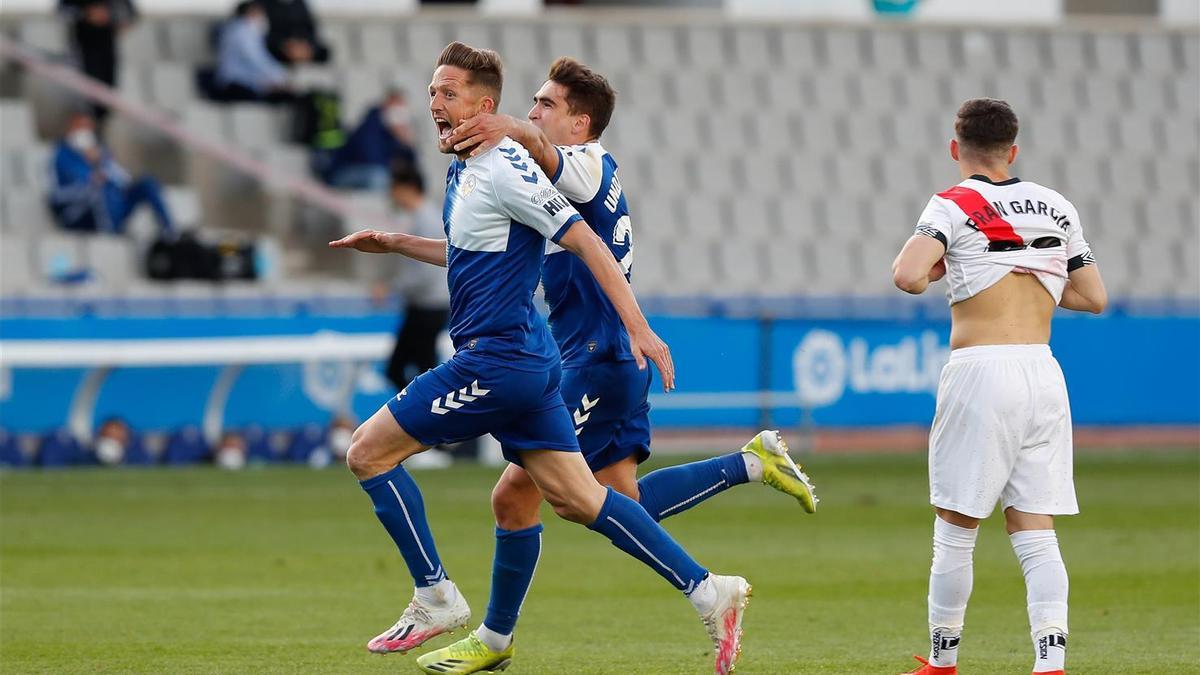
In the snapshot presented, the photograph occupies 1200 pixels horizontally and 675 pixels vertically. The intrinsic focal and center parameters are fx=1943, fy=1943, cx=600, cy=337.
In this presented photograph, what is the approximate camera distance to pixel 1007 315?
6.28 m

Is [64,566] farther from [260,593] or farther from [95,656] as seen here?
[95,656]

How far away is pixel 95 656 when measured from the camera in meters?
7.19

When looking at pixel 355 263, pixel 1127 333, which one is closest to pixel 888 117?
pixel 1127 333

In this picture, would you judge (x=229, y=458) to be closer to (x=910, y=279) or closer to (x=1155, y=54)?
(x=910, y=279)

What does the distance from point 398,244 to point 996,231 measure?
2142 millimetres

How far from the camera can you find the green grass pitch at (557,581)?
7.30 m

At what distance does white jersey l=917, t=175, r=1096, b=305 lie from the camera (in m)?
6.23

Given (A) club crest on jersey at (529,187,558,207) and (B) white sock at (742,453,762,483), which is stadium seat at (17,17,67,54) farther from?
(A) club crest on jersey at (529,187,558,207)

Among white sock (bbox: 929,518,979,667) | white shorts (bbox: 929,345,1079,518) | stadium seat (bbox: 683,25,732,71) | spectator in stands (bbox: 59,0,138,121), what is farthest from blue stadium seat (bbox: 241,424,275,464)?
white shorts (bbox: 929,345,1079,518)

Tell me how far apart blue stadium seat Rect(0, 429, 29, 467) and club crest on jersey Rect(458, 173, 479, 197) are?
12.1 metres

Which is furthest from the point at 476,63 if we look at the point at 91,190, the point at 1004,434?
the point at 91,190

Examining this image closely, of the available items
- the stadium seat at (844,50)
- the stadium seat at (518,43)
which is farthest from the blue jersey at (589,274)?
the stadium seat at (844,50)

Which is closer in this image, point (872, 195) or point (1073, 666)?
point (1073, 666)

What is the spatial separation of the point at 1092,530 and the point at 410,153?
34.7 feet
